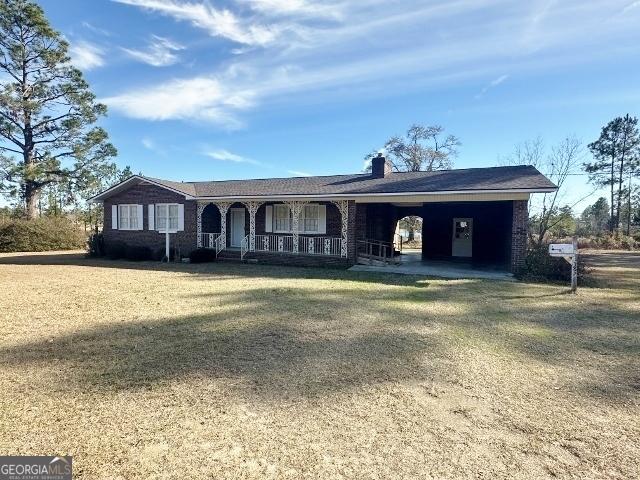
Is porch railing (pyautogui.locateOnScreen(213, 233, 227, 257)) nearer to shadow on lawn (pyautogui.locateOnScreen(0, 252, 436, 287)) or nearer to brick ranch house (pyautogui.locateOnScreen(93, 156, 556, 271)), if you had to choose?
brick ranch house (pyautogui.locateOnScreen(93, 156, 556, 271))

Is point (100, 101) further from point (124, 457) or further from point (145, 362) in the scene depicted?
point (124, 457)

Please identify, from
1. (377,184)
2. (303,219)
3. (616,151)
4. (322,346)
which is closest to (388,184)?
(377,184)

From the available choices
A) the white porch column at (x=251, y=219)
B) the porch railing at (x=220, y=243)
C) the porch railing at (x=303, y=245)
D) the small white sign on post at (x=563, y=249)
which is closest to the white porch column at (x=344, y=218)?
the porch railing at (x=303, y=245)

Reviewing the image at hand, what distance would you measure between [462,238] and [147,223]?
53.5 ft

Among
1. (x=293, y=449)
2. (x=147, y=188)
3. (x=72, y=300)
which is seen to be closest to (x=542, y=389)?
(x=293, y=449)

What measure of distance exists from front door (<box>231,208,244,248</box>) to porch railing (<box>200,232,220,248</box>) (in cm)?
182

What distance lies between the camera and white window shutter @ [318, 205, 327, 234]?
55.8ft

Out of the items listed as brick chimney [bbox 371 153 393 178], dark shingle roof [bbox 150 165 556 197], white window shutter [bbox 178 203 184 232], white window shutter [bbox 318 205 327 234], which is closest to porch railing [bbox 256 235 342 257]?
white window shutter [bbox 318 205 327 234]

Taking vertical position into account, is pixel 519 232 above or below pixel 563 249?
above

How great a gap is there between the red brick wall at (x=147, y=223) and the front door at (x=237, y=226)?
232 cm

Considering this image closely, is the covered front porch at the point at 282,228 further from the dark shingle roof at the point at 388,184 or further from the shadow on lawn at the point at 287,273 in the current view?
the shadow on lawn at the point at 287,273

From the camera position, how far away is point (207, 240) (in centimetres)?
1797

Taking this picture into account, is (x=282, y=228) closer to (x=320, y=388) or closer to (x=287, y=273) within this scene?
(x=287, y=273)

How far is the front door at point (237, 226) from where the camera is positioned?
19.6 metres
